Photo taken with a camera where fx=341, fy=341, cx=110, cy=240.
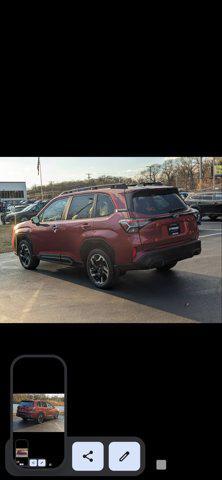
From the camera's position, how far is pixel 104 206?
185cm

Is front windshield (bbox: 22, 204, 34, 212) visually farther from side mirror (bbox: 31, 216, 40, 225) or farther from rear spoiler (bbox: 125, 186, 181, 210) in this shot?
rear spoiler (bbox: 125, 186, 181, 210)

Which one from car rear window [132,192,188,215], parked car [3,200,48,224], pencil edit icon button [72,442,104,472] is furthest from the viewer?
car rear window [132,192,188,215]

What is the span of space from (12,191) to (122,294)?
2.52 ft

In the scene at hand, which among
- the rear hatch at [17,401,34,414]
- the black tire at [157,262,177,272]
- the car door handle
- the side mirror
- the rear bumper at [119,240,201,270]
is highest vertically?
the side mirror

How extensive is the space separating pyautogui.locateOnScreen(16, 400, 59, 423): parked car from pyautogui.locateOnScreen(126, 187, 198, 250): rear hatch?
91cm

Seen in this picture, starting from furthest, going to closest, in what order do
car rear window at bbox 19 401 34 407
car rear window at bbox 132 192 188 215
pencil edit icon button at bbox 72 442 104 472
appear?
car rear window at bbox 132 192 188 215, car rear window at bbox 19 401 34 407, pencil edit icon button at bbox 72 442 104 472

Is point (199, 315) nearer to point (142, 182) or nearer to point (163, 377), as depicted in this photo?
point (163, 377)

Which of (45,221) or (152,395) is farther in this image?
(45,221)

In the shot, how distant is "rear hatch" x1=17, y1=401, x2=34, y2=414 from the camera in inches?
52.1

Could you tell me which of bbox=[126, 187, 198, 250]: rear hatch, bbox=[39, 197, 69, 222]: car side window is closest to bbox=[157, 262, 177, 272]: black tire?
bbox=[126, 187, 198, 250]: rear hatch
